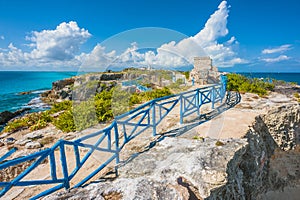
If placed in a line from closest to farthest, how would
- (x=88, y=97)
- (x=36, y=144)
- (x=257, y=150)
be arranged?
(x=257, y=150), (x=36, y=144), (x=88, y=97)

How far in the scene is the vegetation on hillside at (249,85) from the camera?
1138 centimetres

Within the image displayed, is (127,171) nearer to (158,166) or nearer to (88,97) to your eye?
(158,166)

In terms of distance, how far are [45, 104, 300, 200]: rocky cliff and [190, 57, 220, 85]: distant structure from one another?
1073cm

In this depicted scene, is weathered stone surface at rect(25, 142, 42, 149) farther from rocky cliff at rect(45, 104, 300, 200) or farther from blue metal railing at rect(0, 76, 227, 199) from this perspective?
rocky cliff at rect(45, 104, 300, 200)

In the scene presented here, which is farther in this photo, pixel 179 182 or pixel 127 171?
pixel 127 171

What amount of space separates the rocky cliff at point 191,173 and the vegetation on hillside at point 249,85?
602cm

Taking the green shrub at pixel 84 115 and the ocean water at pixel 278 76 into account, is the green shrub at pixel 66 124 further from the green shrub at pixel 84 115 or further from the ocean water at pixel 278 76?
the ocean water at pixel 278 76

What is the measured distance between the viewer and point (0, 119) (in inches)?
696

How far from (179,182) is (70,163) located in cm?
294

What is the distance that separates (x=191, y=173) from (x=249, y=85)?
10.7 m

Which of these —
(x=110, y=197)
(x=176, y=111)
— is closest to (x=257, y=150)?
(x=176, y=111)

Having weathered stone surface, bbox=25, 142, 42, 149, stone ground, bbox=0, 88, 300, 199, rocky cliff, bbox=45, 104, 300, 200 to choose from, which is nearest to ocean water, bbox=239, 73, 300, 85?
stone ground, bbox=0, 88, 300, 199

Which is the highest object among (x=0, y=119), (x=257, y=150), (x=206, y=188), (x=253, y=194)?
(x=206, y=188)

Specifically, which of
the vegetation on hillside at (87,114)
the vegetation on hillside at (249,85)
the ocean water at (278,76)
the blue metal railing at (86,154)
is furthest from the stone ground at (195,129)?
the ocean water at (278,76)
